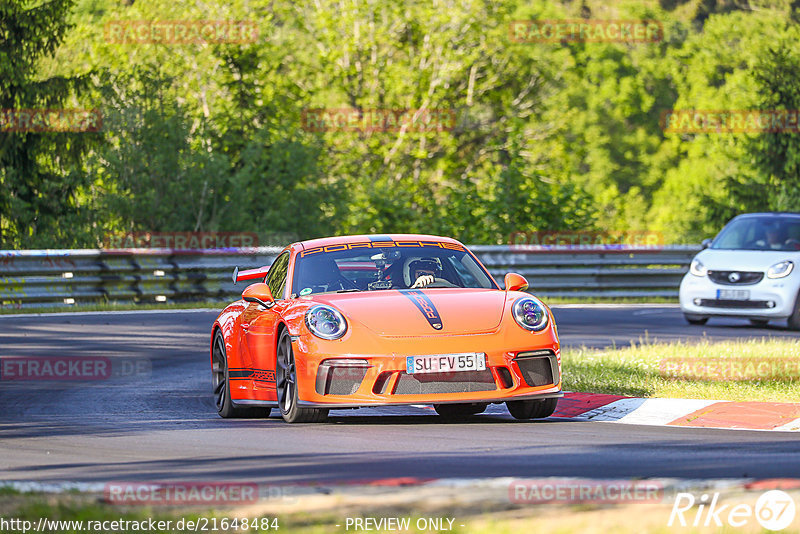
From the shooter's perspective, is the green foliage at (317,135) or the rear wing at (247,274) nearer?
the rear wing at (247,274)

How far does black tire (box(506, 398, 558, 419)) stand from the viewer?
33.3 ft

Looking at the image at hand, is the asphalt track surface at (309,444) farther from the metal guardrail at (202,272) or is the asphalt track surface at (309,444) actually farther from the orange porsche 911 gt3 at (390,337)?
the metal guardrail at (202,272)

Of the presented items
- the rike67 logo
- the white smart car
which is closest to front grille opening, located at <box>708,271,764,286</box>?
the white smart car

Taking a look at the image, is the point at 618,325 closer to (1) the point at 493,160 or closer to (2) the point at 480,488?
(2) the point at 480,488

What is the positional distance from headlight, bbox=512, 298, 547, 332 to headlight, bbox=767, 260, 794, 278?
10.4 m

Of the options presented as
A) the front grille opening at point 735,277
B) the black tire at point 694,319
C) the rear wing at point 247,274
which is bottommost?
the black tire at point 694,319

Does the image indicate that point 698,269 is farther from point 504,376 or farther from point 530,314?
point 504,376

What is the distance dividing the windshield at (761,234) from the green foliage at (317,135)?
38.8 feet

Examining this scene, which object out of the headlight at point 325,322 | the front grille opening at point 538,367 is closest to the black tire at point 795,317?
the front grille opening at point 538,367

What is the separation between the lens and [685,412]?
412 inches

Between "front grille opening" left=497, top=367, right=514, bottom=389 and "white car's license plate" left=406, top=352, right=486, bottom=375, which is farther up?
"white car's license plate" left=406, top=352, right=486, bottom=375

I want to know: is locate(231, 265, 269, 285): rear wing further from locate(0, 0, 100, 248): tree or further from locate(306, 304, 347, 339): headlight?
locate(0, 0, 100, 248): tree

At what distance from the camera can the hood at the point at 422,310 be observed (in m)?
9.70

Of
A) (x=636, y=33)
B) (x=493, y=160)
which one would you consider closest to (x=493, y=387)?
(x=493, y=160)
